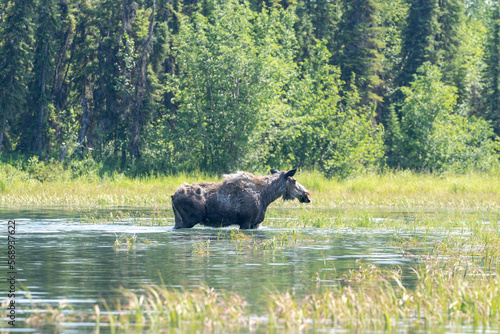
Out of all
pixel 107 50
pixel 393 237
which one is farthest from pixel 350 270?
pixel 107 50

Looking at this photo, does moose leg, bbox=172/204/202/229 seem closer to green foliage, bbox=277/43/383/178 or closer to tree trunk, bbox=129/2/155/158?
green foliage, bbox=277/43/383/178

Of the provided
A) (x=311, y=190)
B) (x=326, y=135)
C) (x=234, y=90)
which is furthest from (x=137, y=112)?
(x=311, y=190)

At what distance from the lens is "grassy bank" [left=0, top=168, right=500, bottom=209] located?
1268 inches

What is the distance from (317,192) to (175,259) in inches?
828

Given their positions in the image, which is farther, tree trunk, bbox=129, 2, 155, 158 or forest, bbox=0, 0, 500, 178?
tree trunk, bbox=129, 2, 155, 158

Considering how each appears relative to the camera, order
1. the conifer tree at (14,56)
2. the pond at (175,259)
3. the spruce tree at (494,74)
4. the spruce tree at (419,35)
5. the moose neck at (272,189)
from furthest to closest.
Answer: the spruce tree at (419,35) < the spruce tree at (494,74) < the conifer tree at (14,56) < the moose neck at (272,189) < the pond at (175,259)

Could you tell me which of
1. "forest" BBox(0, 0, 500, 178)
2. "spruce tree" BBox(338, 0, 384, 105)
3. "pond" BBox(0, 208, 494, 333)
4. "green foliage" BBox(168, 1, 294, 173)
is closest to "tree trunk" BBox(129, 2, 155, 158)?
"forest" BBox(0, 0, 500, 178)

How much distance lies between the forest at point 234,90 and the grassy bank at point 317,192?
5.38 m

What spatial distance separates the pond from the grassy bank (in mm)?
9838

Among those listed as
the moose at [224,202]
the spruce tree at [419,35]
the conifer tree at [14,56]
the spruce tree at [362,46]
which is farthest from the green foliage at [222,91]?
the moose at [224,202]

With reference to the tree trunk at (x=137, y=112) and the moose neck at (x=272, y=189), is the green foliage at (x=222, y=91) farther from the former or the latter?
the moose neck at (x=272, y=189)

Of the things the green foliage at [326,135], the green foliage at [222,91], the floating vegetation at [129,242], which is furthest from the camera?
the green foliage at [326,135]

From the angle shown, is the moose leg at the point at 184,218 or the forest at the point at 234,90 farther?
the forest at the point at 234,90

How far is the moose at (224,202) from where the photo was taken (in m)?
20.8
